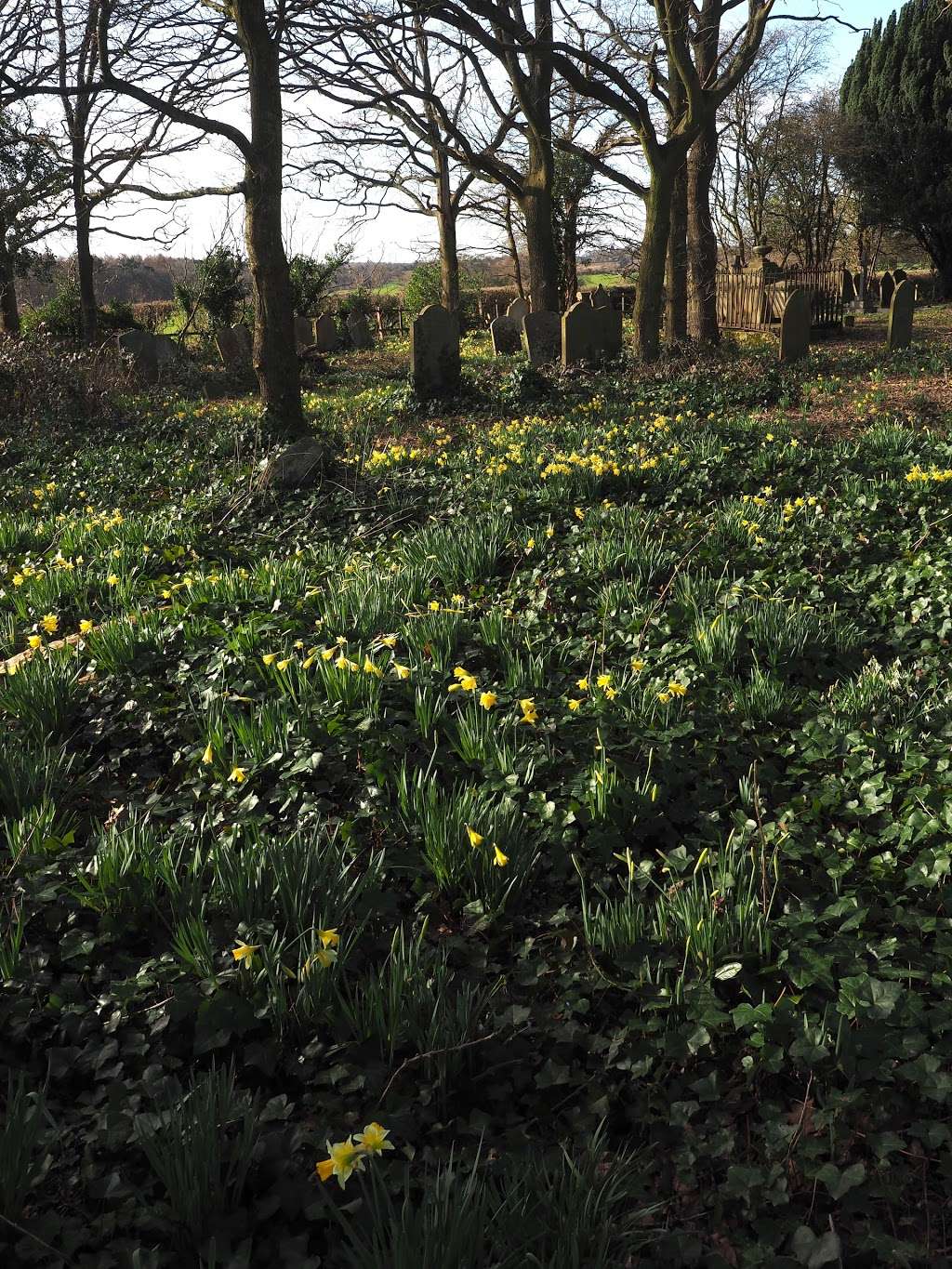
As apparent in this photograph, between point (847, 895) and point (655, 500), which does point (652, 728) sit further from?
point (655, 500)

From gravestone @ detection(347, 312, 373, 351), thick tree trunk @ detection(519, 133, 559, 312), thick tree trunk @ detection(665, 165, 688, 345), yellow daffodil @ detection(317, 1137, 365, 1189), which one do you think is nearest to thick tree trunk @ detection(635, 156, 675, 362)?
thick tree trunk @ detection(665, 165, 688, 345)

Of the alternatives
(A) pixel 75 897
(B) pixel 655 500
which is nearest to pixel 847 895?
(A) pixel 75 897

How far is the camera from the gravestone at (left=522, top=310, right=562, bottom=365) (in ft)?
48.8

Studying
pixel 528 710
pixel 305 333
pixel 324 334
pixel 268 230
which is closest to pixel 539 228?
pixel 268 230

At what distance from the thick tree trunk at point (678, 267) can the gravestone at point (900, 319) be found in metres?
3.09

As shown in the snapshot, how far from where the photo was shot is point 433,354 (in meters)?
12.0

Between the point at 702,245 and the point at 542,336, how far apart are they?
3330 millimetres

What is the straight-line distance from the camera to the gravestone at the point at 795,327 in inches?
500

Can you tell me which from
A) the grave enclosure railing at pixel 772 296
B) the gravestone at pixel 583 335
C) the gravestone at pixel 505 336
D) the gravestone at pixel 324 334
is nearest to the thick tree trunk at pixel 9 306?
the gravestone at pixel 324 334

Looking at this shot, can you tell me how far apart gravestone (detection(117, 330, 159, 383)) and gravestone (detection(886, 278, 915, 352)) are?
41.8 ft

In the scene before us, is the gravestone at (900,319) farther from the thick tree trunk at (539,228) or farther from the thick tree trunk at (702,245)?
the thick tree trunk at (539,228)

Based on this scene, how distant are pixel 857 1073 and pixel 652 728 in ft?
4.81

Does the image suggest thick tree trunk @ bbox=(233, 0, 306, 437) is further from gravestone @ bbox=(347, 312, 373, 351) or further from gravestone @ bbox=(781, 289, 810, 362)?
gravestone @ bbox=(347, 312, 373, 351)

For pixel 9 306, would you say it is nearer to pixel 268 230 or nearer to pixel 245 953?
pixel 268 230
